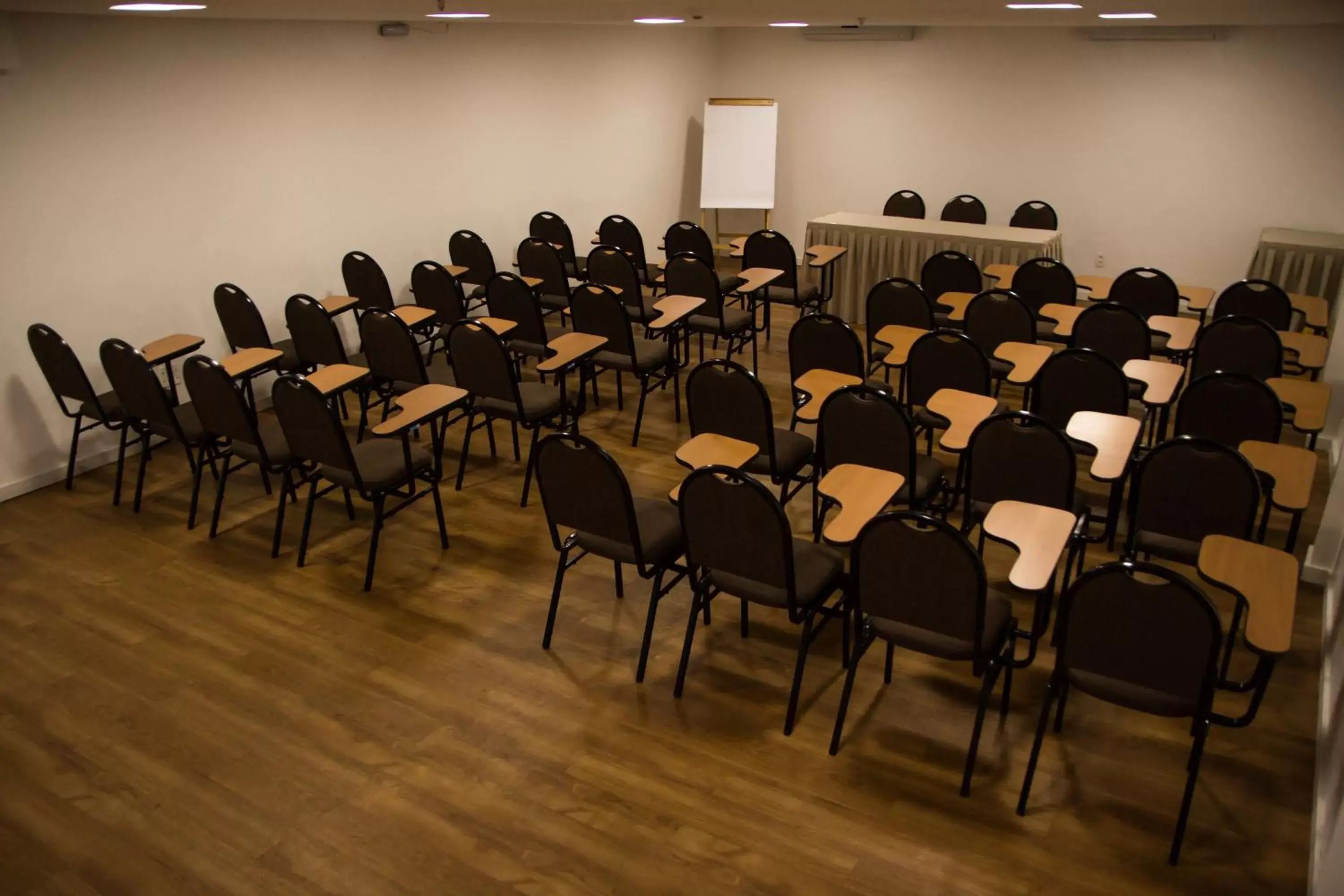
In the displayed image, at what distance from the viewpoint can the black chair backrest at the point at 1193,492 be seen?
4020 millimetres

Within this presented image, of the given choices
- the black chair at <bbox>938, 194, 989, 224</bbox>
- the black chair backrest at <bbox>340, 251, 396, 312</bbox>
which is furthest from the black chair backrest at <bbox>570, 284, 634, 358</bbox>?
the black chair at <bbox>938, 194, 989, 224</bbox>

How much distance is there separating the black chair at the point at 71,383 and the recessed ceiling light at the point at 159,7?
6.62 feet

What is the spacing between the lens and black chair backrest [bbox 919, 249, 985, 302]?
24.4 ft

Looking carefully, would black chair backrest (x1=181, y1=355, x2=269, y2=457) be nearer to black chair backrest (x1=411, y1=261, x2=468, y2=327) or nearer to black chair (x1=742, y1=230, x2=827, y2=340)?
black chair backrest (x1=411, y1=261, x2=468, y2=327)

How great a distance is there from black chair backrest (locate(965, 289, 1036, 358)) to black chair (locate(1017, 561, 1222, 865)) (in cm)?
322

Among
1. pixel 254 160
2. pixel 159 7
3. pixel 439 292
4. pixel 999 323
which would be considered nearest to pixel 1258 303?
pixel 999 323

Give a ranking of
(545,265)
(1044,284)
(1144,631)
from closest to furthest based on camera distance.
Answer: (1144,631) → (1044,284) → (545,265)

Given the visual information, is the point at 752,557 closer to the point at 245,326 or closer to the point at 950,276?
the point at 950,276

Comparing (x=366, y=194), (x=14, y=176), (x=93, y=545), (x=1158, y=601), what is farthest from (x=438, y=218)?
(x=1158, y=601)

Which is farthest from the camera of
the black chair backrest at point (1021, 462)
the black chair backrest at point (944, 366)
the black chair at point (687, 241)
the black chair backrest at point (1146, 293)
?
the black chair at point (687, 241)

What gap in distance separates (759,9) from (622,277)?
3173 mm

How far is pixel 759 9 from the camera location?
4.95 meters

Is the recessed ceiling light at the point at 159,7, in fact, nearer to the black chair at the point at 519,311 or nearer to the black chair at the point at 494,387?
the black chair at the point at 494,387

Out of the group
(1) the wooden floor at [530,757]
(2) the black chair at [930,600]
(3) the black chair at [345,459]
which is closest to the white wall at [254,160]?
(1) the wooden floor at [530,757]
